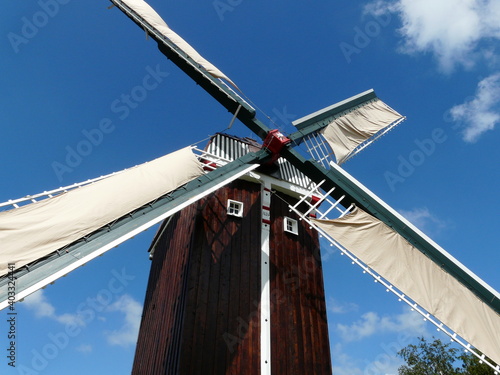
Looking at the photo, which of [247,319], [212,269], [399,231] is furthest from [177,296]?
[399,231]

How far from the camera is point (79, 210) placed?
6.02 m

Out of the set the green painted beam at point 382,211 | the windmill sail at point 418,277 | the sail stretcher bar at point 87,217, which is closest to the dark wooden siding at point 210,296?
the sail stretcher bar at point 87,217

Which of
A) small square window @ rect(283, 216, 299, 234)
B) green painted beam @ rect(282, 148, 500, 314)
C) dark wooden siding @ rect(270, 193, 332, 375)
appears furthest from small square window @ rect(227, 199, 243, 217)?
green painted beam @ rect(282, 148, 500, 314)

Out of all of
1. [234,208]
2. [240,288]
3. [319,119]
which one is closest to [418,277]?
[240,288]

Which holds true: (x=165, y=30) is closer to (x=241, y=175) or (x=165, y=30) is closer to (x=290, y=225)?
(x=241, y=175)

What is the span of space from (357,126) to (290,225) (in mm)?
5411

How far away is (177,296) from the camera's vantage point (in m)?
8.57

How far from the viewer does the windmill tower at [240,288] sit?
763cm

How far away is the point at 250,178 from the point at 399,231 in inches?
174

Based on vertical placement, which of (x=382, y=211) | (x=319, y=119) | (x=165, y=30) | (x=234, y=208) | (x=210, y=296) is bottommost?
(x=210, y=296)

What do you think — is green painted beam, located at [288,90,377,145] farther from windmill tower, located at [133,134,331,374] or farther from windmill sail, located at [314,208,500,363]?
windmill sail, located at [314,208,500,363]

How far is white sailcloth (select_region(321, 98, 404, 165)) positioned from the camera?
484 inches

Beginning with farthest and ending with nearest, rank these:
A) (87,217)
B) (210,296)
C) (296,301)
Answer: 1. (296,301)
2. (210,296)
3. (87,217)

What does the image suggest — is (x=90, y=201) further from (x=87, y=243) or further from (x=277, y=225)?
(x=277, y=225)
